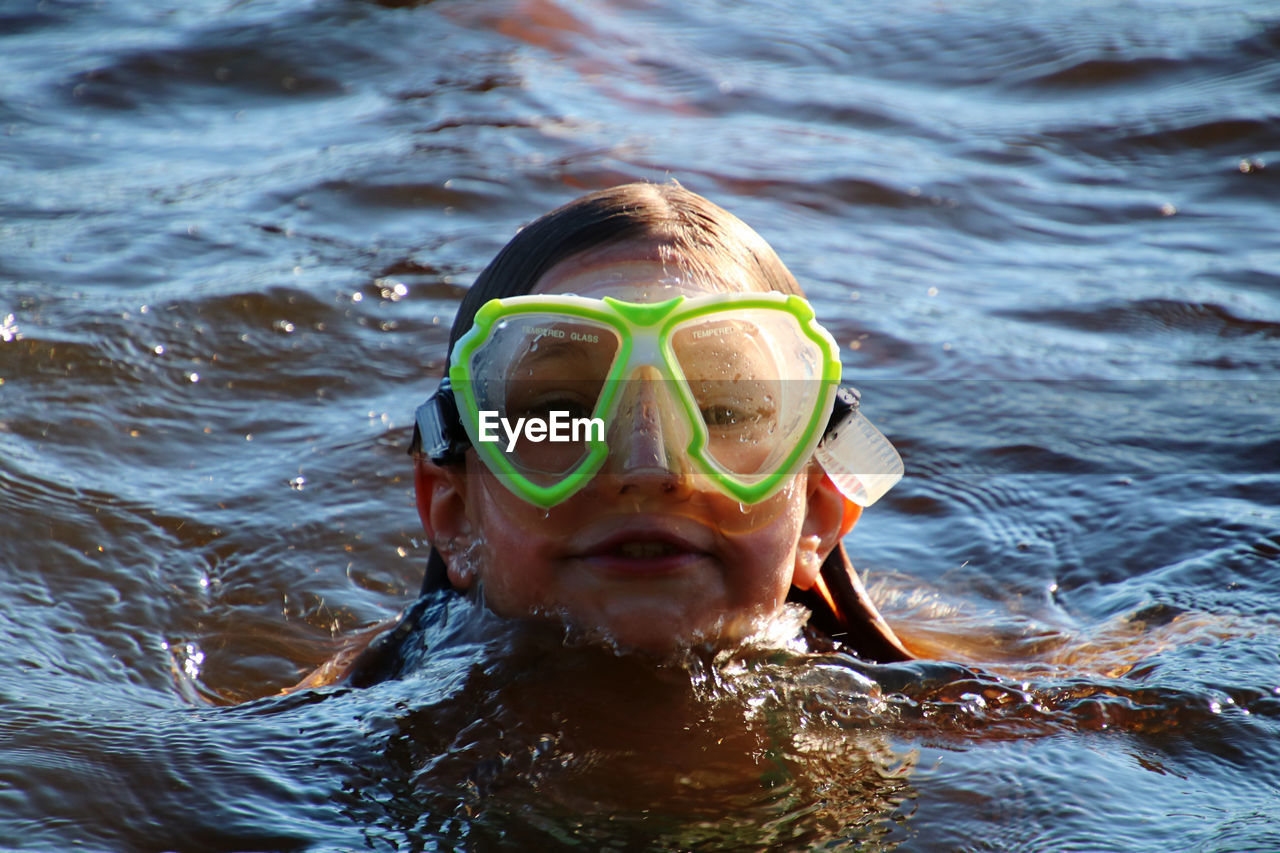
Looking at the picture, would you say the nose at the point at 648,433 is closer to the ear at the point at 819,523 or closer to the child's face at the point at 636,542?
the child's face at the point at 636,542

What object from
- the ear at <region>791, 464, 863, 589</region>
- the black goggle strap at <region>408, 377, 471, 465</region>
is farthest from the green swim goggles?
the ear at <region>791, 464, 863, 589</region>

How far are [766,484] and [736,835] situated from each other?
0.72 metres

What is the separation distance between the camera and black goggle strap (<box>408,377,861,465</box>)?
303 centimetres

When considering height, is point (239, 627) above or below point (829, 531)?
below

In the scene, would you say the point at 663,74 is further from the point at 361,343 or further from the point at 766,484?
the point at 766,484

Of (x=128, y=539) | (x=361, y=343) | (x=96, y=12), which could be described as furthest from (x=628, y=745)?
(x=96, y=12)

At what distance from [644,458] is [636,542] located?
8.3 inches

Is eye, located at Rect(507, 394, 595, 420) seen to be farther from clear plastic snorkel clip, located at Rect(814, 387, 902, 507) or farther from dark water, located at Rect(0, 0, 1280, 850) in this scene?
clear plastic snorkel clip, located at Rect(814, 387, 902, 507)

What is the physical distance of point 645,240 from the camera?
9.64 ft

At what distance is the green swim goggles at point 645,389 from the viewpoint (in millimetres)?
2615

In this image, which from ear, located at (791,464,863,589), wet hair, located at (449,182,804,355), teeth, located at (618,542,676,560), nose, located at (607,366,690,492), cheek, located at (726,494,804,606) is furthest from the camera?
ear, located at (791,464,863,589)

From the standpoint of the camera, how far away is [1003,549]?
470 cm

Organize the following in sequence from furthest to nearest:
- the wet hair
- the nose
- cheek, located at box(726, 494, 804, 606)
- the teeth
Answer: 1. the wet hair
2. cheek, located at box(726, 494, 804, 606)
3. the teeth
4. the nose

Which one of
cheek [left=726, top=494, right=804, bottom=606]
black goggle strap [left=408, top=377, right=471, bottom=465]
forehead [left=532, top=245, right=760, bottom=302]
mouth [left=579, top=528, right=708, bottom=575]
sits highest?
forehead [left=532, top=245, right=760, bottom=302]
